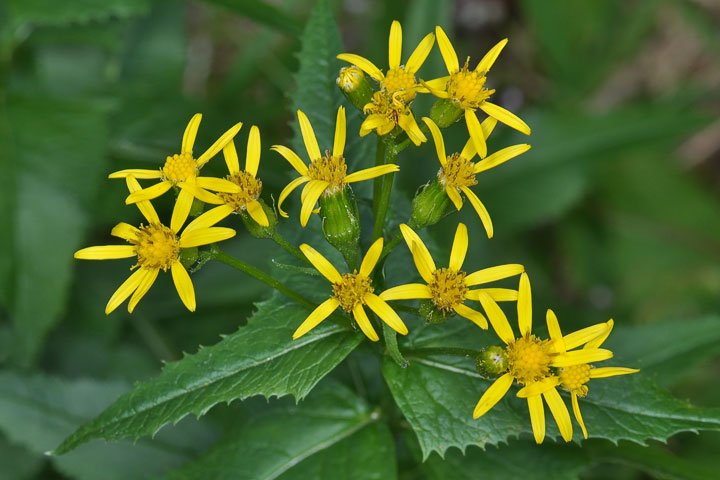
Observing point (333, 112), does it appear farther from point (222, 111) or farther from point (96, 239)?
point (96, 239)

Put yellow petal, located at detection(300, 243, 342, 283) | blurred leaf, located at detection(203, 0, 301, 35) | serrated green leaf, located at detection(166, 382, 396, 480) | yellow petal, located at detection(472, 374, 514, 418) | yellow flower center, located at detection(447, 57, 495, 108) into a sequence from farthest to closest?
1. blurred leaf, located at detection(203, 0, 301, 35)
2. serrated green leaf, located at detection(166, 382, 396, 480)
3. yellow flower center, located at detection(447, 57, 495, 108)
4. yellow petal, located at detection(300, 243, 342, 283)
5. yellow petal, located at detection(472, 374, 514, 418)

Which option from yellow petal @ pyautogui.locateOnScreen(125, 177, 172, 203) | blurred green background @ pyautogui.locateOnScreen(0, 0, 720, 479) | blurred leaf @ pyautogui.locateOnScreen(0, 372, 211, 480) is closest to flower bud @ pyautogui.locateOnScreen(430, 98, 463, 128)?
blurred green background @ pyautogui.locateOnScreen(0, 0, 720, 479)

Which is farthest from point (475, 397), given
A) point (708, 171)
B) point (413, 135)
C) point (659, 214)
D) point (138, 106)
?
point (708, 171)

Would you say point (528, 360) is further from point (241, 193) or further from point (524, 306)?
point (241, 193)

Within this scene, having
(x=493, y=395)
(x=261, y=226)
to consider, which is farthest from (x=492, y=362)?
(x=261, y=226)

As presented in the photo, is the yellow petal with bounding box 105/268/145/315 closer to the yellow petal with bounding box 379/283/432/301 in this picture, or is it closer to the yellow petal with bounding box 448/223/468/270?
the yellow petal with bounding box 379/283/432/301
